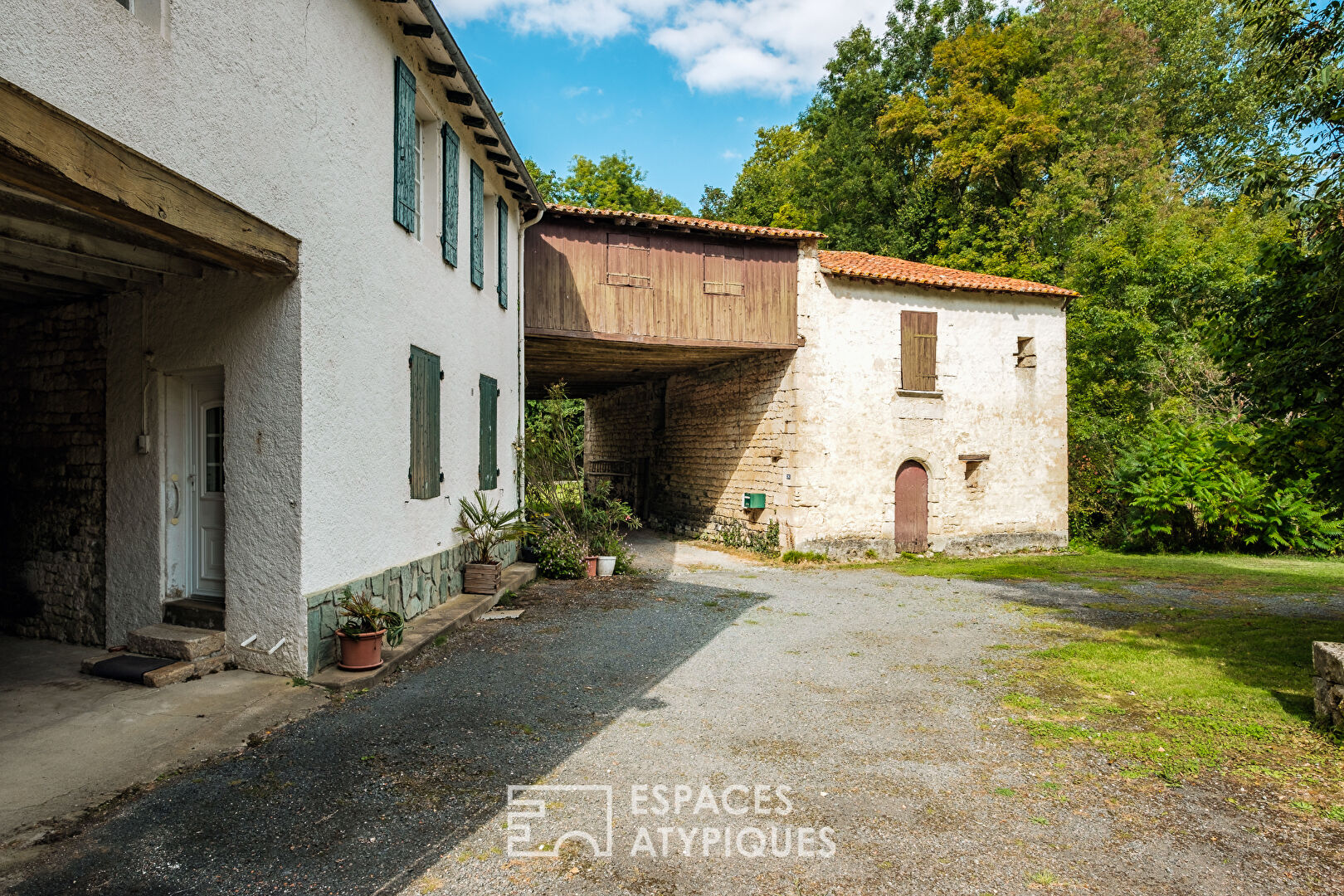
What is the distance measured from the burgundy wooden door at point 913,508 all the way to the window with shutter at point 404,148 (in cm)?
992

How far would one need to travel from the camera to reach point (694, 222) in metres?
11.9

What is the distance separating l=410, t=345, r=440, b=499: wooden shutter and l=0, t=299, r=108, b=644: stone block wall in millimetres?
2294

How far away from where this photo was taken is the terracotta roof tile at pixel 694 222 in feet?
37.4

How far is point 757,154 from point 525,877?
33.4 metres

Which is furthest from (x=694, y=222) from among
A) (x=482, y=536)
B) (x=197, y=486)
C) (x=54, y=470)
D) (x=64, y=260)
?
(x=54, y=470)

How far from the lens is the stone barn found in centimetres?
1186

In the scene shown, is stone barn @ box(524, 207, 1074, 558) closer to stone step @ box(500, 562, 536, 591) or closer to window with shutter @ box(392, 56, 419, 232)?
stone step @ box(500, 562, 536, 591)

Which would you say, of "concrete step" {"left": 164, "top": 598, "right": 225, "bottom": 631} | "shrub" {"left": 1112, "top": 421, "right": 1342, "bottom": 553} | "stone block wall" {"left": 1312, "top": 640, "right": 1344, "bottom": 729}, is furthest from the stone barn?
"stone block wall" {"left": 1312, "top": 640, "right": 1344, "bottom": 729}

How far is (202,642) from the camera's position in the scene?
489 cm

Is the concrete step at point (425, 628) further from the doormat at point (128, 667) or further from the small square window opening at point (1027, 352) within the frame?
the small square window opening at point (1027, 352)

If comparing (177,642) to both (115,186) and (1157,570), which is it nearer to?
(115,186)

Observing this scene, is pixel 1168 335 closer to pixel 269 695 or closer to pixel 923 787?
pixel 923 787

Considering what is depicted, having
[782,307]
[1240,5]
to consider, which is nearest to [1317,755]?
[1240,5]

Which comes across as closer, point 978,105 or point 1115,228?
point 1115,228
